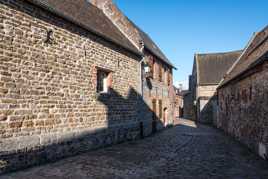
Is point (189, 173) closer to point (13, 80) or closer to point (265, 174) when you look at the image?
point (265, 174)

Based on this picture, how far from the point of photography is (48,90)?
24.3 ft

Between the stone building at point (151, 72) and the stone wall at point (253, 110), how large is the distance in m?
5.13

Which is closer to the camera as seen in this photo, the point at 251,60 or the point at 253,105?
the point at 253,105

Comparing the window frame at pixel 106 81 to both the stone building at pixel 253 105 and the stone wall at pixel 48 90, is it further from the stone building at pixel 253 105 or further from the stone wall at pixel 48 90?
the stone building at pixel 253 105

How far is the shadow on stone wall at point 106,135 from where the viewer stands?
6330 mm

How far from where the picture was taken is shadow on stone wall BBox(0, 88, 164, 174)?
6330 mm

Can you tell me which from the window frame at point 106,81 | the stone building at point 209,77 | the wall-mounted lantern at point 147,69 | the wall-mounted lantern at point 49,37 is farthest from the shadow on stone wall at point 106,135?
the stone building at point 209,77

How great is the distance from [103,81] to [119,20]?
585 cm

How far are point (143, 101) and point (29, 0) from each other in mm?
8928

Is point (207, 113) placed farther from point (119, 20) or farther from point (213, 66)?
point (119, 20)

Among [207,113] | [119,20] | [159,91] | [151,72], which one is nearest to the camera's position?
[119,20]

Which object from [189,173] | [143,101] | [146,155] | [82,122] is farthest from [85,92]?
[143,101]

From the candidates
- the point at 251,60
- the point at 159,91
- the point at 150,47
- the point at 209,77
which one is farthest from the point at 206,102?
the point at 251,60

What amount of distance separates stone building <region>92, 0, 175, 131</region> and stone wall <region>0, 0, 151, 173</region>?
395cm
